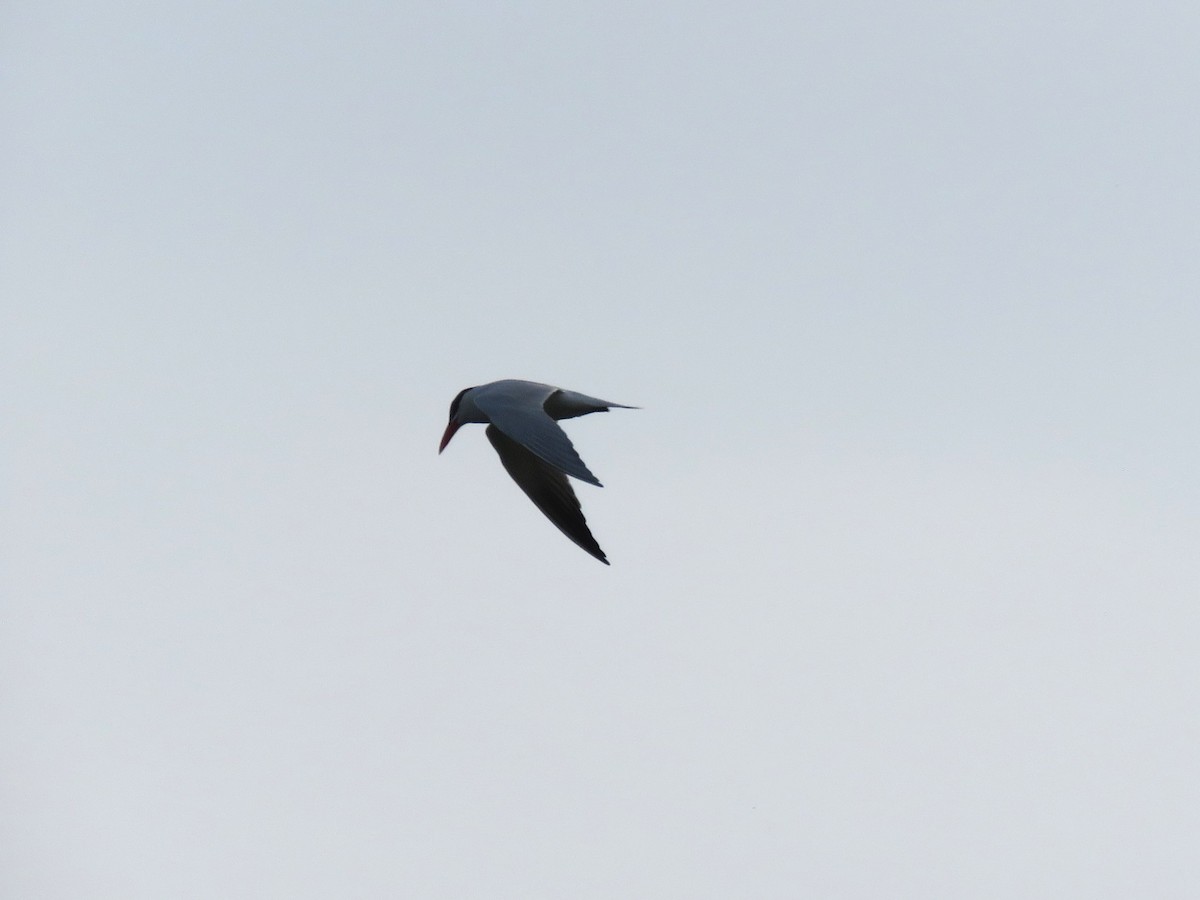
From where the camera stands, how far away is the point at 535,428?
19.3 meters

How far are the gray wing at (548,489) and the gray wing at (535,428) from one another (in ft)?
3.82

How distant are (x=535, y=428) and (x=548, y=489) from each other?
3.41 m

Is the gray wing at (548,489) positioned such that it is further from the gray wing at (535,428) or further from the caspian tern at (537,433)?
the gray wing at (535,428)

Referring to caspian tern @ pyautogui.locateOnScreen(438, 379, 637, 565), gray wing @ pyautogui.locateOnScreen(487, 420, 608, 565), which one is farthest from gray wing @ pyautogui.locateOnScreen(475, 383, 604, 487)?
gray wing @ pyautogui.locateOnScreen(487, 420, 608, 565)

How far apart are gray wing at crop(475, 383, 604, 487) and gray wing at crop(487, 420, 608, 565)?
116cm

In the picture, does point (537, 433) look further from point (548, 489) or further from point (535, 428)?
point (548, 489)

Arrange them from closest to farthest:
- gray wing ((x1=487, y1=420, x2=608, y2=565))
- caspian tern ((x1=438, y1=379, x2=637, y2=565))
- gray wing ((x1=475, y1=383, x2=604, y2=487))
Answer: gray wing ((x1=475, y1=383, x2=604, y2=487)) < caspian tern ((x1=438, y1=379, x2=637, y2=565)) < gray wing ((x1=487, y1=420, x2=608, y2=565))

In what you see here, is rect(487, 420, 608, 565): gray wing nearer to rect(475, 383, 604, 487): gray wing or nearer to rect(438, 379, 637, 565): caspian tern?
rect(438, 379, 637, 565): caspian tern

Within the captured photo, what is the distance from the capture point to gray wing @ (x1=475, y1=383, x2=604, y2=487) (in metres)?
17.9

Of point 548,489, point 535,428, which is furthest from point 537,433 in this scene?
point 548,489

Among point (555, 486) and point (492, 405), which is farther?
point (555, 486)

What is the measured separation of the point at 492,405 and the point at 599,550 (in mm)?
2499

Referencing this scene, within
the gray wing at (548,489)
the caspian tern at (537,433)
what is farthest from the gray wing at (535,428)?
the gray wing at (548,489)

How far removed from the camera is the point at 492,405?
20.6 m
